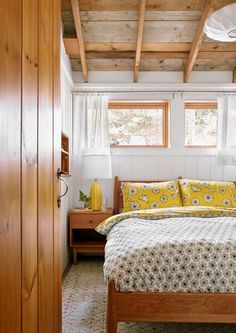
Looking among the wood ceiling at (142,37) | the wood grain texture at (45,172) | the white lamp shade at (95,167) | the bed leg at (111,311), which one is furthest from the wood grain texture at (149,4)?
the bed leg at (111,311)

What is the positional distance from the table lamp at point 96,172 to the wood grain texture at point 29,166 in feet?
8.78

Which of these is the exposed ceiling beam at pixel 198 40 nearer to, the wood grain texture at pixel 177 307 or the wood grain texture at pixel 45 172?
the wood grain texture at pixel 45 172

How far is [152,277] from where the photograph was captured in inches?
73.7

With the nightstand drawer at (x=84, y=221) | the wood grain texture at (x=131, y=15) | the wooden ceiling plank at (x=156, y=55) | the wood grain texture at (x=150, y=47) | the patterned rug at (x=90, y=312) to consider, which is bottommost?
the patterned rug at (x=90, y=312)

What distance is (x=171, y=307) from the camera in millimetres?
1844

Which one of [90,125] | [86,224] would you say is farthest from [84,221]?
[90,125]

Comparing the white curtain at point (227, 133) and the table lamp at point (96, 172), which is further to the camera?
the white curtain at point (227, 133)

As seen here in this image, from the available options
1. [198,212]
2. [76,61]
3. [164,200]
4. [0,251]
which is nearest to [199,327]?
[198,212]

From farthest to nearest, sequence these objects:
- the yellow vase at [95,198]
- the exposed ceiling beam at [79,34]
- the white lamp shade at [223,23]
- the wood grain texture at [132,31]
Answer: the yellow vase at [95,198] → the wood grain texture at [132,31] → the exposed ceiling beam at [79,34] → the white lamp shade at [223,23]

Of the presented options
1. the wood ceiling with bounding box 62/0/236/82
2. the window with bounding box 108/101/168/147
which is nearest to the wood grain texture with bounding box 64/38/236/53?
the wood ceiling with bounding box 62/0/236/82

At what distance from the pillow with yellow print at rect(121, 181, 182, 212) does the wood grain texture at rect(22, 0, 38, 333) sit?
261 centimetres

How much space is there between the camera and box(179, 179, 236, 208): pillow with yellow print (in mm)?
3699

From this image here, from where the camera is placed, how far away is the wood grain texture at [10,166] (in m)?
0.80

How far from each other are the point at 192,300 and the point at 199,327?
52 cm
